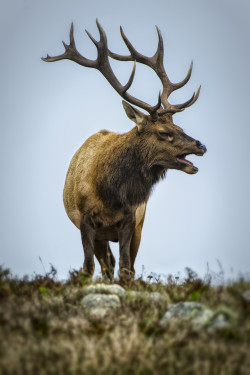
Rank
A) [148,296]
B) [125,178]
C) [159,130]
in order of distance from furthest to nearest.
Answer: [125,178], [159,130], [148,296]

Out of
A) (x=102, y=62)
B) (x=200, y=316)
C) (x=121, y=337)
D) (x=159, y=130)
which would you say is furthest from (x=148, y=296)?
(x=102, y=62)

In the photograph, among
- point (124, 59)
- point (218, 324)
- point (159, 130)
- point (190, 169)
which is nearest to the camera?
point (218, 324)

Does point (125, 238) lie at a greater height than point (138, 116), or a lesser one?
lesser

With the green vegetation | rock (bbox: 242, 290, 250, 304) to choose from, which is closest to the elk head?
the green vegetation

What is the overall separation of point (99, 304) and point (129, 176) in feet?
13.1

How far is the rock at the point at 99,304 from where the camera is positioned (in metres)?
5.43

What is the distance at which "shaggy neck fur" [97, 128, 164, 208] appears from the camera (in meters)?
9.27

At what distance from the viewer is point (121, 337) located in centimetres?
457

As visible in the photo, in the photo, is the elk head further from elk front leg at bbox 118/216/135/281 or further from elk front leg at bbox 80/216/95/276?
elk front leg at bbox 80/216/95/276

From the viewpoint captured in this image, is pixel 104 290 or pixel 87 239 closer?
pixel 104 290

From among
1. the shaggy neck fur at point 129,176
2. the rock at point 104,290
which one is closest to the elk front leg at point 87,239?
the shaggy neck fur at point 129,176

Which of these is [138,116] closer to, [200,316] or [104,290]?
[104,290]

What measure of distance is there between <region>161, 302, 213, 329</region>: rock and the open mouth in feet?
13.0

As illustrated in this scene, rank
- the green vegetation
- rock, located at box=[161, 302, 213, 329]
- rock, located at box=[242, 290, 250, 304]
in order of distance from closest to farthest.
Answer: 1. the green vegetation
2. rock, located at box=[242, 290, 250, 304]
3. rock, located at box=[161, 302, 213, 329]
